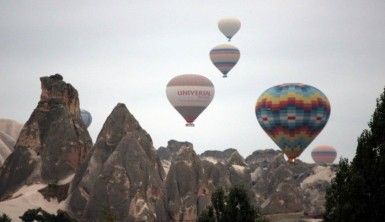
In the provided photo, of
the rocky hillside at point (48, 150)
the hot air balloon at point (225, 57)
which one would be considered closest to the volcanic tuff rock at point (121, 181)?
the rocky hillside at point (48, 150)

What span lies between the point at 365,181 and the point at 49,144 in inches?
2648

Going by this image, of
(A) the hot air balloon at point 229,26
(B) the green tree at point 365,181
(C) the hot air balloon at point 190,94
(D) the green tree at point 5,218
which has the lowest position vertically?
(B) the green tree at point 365,181

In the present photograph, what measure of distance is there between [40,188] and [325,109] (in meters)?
37.8

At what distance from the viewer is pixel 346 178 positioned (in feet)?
216

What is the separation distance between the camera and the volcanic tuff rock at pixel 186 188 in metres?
118

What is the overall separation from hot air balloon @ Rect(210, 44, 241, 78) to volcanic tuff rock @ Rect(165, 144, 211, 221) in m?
51.4

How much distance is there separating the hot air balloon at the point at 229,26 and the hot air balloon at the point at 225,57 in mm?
7867

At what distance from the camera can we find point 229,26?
18412 centimetres

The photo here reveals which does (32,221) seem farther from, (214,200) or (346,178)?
(346,178)

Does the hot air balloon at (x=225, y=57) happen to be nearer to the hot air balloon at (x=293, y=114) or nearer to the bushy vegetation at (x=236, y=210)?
the hot air balloon at (x=293, y=114)

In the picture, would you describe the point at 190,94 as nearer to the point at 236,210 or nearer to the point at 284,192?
the point at 284,192

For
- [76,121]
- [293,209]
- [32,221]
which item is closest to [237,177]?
[293,209]

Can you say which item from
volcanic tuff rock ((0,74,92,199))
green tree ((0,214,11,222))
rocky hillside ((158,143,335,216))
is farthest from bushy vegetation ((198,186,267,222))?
rocky hillside ((158,143,335,216))

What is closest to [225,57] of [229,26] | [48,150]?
[229,26]
